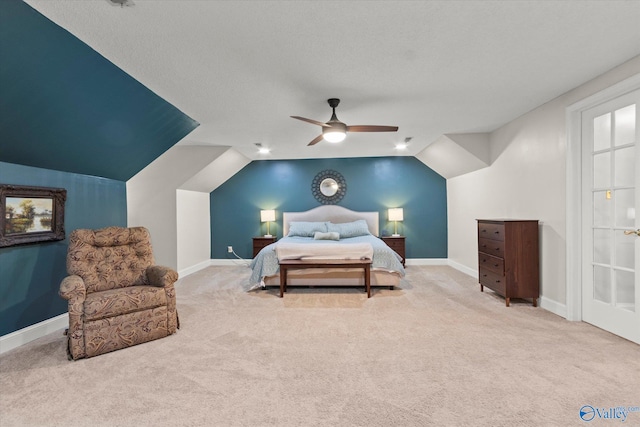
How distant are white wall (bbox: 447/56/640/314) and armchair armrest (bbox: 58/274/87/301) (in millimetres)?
4648

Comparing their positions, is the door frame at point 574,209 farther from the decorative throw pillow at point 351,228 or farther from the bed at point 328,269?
the decorative throw pillow at point 351,228

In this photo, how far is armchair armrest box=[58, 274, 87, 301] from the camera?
2.51 meters

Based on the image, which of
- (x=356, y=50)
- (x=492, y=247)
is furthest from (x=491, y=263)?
(x=356, y=50)

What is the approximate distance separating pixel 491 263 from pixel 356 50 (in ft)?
10.5

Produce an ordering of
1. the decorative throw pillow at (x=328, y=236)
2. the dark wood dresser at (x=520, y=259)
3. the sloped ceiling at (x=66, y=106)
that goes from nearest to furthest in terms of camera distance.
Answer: the sloped ceiling at (x=66, y=106)
the dark wood dresser at (x=520, y=259)
the decorative throw pillow at (x=328, y=236)

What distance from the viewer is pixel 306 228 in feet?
20.6

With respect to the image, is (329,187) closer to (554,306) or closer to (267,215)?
(267,215)

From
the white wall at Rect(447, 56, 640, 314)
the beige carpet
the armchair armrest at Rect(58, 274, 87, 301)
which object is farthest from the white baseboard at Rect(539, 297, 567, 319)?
the armchair armrest at Rect(58, 274, 87, 301)

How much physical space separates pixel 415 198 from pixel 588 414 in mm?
5134

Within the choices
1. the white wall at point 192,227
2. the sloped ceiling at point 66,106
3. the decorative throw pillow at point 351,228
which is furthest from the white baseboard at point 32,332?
the decorative throw pillow at point 351,228

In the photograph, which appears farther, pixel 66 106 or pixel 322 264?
pixel 322 264

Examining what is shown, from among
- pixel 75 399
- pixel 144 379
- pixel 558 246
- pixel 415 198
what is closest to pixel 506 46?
pixel 558 246

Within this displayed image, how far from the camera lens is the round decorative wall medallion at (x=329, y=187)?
674 centimetres

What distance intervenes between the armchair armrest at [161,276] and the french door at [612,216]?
13.5ft
